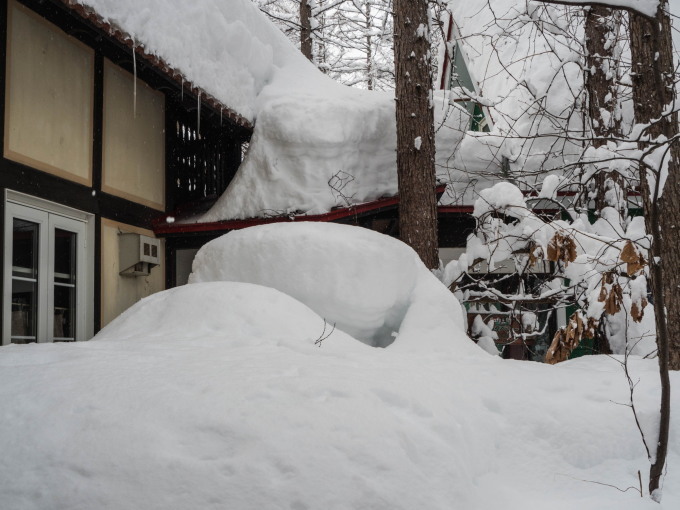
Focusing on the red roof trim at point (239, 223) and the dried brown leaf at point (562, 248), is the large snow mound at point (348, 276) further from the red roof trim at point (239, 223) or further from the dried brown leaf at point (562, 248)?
the red roof trim at point (239, 223)

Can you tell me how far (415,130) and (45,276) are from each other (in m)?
4.20

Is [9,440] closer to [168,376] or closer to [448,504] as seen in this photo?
[168,376]

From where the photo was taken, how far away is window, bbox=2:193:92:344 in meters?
5.53

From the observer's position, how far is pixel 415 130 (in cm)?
700

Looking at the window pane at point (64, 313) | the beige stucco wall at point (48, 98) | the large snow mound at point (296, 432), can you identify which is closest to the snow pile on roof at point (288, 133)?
the beige stucco wall at point (48, 98)

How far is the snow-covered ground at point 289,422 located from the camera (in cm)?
238

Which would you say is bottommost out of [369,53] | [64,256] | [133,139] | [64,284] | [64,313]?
[64,313]

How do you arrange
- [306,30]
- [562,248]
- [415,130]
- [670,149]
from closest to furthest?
[670,149] → [562,248] → [415,130] → [306,30]

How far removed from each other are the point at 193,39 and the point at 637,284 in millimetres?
5577

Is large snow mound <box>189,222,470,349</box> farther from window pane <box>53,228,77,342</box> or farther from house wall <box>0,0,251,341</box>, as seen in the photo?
house wall <box>0,0,251,341</box>

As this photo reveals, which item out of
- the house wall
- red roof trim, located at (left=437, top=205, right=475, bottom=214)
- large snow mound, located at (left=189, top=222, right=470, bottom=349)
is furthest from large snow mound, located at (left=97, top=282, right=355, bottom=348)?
red roof trim, located at (left=437, top=205, right=475, bottom=214)

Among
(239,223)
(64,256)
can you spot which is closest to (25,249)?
(64,256)

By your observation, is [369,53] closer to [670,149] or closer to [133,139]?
[133,139]

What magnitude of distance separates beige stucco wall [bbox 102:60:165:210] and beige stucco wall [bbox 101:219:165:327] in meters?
0.41
